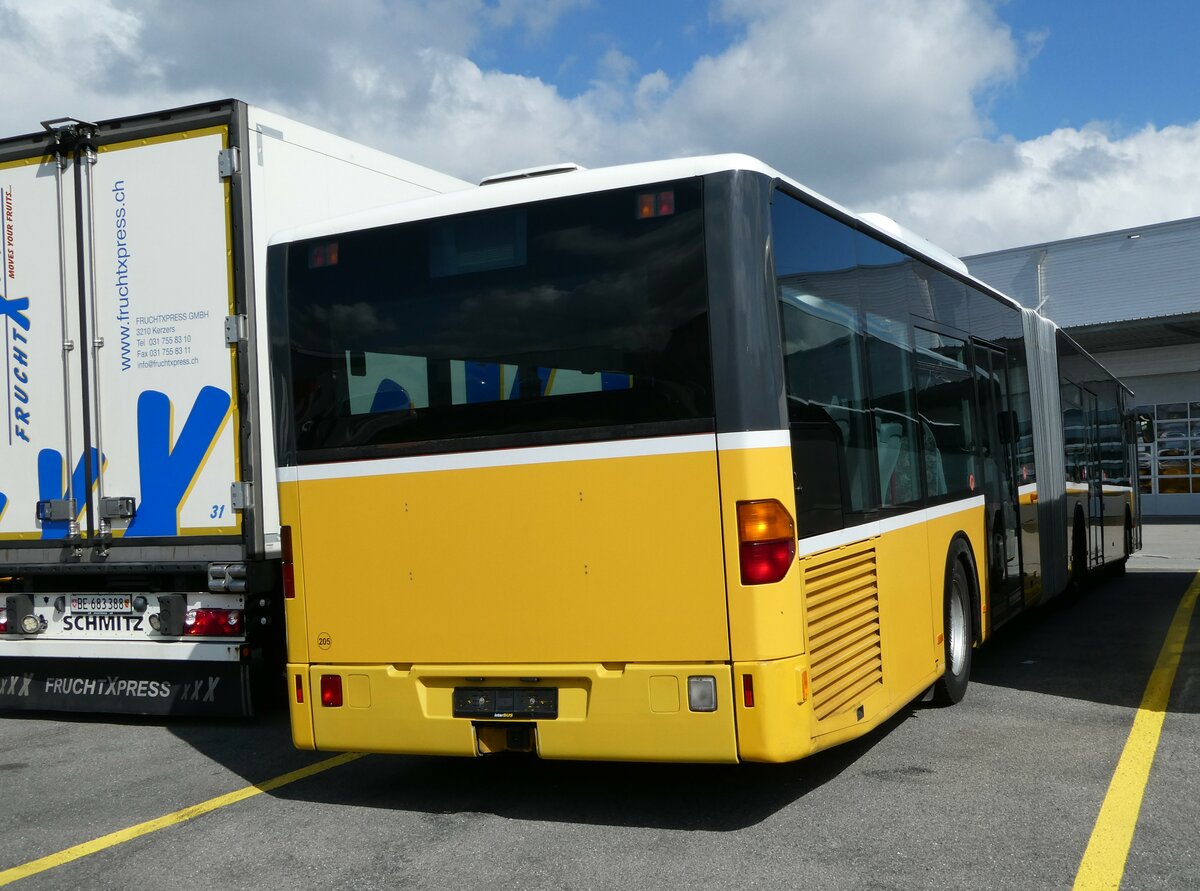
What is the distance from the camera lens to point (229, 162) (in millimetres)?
7508

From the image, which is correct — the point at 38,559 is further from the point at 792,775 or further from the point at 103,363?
the point at 792,775

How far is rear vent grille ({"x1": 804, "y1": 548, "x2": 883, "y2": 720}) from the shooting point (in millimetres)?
5273

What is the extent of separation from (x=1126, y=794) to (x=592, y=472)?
273 cm

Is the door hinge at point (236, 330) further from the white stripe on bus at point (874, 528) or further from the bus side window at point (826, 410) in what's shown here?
the white stripe on bus at point (874, 528)

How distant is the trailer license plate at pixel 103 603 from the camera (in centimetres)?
788

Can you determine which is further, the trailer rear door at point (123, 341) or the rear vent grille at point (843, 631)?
the trailer rear door at point (123, 341)

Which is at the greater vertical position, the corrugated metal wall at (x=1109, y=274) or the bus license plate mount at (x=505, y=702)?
the corrugated metal wall at (x=1109, y=274)

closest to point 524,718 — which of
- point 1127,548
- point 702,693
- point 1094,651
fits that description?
point 702,693

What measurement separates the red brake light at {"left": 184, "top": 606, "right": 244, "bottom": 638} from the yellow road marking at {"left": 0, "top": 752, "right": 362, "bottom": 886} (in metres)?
1.04

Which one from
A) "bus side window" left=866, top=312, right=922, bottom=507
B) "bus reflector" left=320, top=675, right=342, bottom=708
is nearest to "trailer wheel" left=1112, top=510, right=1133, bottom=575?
"bus side window" left=866, top=312, right=922, bottom=507

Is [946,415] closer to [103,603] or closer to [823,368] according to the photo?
[823,368]

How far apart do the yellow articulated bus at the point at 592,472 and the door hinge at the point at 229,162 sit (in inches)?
67.9

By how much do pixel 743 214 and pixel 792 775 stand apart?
8.96ft

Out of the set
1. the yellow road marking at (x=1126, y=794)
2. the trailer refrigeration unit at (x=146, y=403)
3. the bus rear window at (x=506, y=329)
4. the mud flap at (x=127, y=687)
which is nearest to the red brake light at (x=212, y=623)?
the trailer refrigeration unit at (x=146, y=403)
